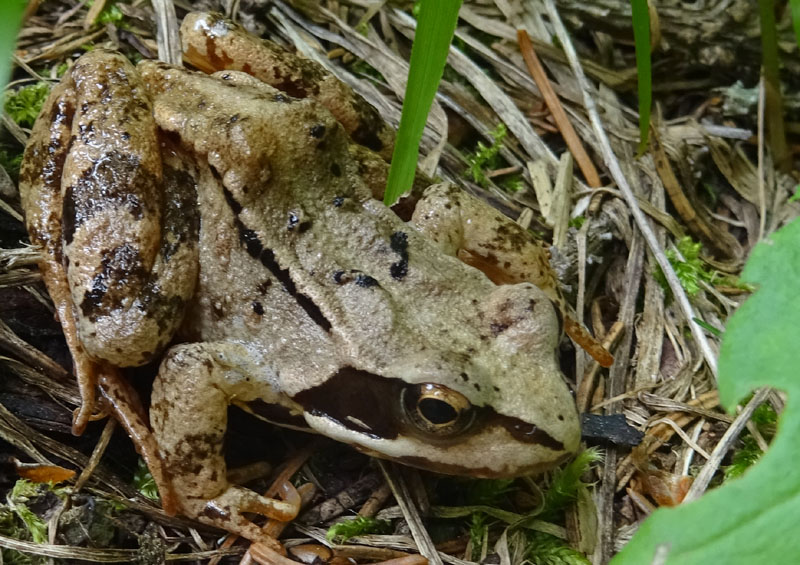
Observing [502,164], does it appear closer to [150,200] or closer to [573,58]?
[573,58]

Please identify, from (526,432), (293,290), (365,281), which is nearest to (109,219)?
(293,290)

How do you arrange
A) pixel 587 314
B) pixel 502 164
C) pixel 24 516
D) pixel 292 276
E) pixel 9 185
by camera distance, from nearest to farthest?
1. pixel 24 516
2. pixel 292 276
3. pixel 9 185
4. pixel 587 314
5. pixel 502 164

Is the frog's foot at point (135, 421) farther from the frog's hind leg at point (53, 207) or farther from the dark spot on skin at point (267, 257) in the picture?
the dark spot on skin at point (267, 257)

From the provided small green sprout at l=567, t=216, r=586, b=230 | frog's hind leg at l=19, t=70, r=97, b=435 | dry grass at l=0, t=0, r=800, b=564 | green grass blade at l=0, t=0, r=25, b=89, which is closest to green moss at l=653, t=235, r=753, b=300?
dry grass at l=0, t=0, r=800, b=564

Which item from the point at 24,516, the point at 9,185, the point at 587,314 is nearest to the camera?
the point at 24,516

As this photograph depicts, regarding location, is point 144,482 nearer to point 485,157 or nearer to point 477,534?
point 477,534

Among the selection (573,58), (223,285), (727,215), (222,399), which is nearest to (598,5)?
(573,58)
